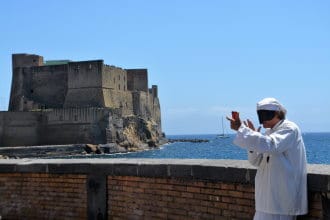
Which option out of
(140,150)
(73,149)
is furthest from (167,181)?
(140,150)

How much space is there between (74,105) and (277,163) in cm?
5830

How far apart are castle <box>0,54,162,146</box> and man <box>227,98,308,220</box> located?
5362cm

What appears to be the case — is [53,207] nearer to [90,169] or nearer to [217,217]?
[90,169]

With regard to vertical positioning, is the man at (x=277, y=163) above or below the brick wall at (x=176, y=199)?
above

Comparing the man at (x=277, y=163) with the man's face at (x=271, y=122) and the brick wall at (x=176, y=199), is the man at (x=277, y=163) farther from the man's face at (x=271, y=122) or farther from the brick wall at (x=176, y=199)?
the brick wall at (x=176, y=199)

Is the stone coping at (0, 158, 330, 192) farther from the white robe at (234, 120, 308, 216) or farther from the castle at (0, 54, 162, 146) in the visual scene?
the castle at (0, 54, 162, 146)

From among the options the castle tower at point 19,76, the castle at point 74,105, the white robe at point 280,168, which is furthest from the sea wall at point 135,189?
the castle tower at point 19,76

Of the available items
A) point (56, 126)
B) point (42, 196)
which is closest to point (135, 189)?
point (42, 196)

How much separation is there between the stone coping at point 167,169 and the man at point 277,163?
0.42m

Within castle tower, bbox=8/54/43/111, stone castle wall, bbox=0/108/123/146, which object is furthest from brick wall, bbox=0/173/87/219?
castle tower, bbox=8/54/43/111

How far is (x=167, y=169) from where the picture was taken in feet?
17.7

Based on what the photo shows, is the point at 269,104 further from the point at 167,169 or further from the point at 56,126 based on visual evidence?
the point at 56,126

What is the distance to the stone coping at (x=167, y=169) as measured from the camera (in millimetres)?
4323

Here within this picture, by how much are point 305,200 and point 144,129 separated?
209 ft
